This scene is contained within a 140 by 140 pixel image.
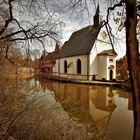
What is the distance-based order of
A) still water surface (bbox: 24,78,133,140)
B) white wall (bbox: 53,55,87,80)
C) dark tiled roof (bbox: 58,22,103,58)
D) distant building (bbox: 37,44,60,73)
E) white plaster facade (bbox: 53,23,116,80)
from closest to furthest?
1. still water surface (bbox: 24,78,133,140)
2. distant building (bbox: 37,44,60,73)
3. white plaster facade (bbox: 53,23,116,80)
4. dark tiled roof (bbox: 58,22,103,58)
5. white wall (bbox: 53,55,87,80)

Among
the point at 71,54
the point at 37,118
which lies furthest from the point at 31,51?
the point at 71,54

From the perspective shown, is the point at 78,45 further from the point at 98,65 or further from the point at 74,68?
the point at 98,65

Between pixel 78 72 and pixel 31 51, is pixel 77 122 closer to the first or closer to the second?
pixel 31 51

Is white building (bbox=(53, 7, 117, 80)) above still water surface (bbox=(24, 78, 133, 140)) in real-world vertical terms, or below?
above

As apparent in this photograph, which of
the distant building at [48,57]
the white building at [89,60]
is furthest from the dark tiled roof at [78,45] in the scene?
the distant building at [48,57]

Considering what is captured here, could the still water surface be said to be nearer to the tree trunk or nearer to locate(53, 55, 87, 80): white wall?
the tree trunk

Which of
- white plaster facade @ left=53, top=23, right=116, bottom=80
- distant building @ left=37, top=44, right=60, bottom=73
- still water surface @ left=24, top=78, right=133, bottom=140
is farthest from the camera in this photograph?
white plaster facade @ left=53, top=23, right=116, bottom=80

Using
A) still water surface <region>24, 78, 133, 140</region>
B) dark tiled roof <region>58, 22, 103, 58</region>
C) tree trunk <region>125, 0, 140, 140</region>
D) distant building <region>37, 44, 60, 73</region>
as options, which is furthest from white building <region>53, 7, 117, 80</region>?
tree trunk <region>125, 0, 140, 140</region>

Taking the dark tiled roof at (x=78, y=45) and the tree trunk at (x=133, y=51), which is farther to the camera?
the dark tiled roof at (x=78, y=45)

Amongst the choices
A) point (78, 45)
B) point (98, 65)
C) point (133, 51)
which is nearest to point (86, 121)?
point (133, 51)

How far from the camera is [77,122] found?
318 inches

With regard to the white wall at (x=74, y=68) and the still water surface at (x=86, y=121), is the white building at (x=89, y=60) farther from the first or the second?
the still water surface at (x=86, y=121)

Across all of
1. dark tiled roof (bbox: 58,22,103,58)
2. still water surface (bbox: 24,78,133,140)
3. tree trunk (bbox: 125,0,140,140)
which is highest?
dark tiled roof (bbox: 58,22,103,58)

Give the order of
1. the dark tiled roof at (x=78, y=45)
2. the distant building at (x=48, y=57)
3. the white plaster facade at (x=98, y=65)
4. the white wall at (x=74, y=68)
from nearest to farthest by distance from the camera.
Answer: the distant building at (x=48, y=57) < the white plaster facade at (x=98, y=65) < the dark tiled roof at (x=78, y=45) < the white wall at (x=74, y=68)
